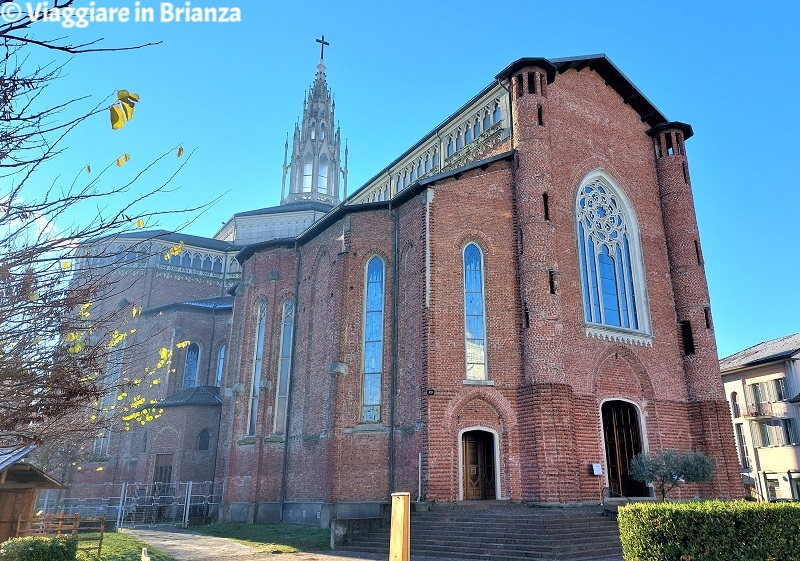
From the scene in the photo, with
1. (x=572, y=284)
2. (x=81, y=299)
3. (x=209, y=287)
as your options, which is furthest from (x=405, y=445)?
(x=209, y=287)

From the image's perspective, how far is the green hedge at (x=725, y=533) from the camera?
31.8 feet

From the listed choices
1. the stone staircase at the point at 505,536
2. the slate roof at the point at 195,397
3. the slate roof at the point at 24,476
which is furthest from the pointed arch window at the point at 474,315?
the slate roof at the point at 195,397

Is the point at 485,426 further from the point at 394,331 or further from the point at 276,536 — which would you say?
the point at 276,536

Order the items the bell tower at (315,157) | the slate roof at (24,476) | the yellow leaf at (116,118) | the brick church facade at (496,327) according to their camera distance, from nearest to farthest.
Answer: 1. the yellow leaf at (116,118)
2. the slate roof at (24,476)
3. the brick church facade at (496,327)
4. the bell tower at (315,157)

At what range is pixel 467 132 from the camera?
26844mm

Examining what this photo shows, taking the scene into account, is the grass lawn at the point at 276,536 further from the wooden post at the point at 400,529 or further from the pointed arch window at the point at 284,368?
the wooden post at the point at 400,529

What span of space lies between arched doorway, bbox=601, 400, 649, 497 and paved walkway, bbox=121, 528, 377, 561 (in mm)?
10656

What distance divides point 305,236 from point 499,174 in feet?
31.1

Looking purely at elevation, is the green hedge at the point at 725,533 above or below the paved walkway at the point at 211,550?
above

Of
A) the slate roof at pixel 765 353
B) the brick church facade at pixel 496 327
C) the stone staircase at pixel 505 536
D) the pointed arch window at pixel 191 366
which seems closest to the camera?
the stone staircase at pixel 505 536

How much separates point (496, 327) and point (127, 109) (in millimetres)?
17361

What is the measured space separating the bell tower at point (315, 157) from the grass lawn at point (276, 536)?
34.7 metres

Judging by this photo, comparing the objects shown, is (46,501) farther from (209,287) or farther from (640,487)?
(640,487)

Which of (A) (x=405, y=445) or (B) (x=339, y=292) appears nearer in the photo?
(A) (x=405, y=445)
